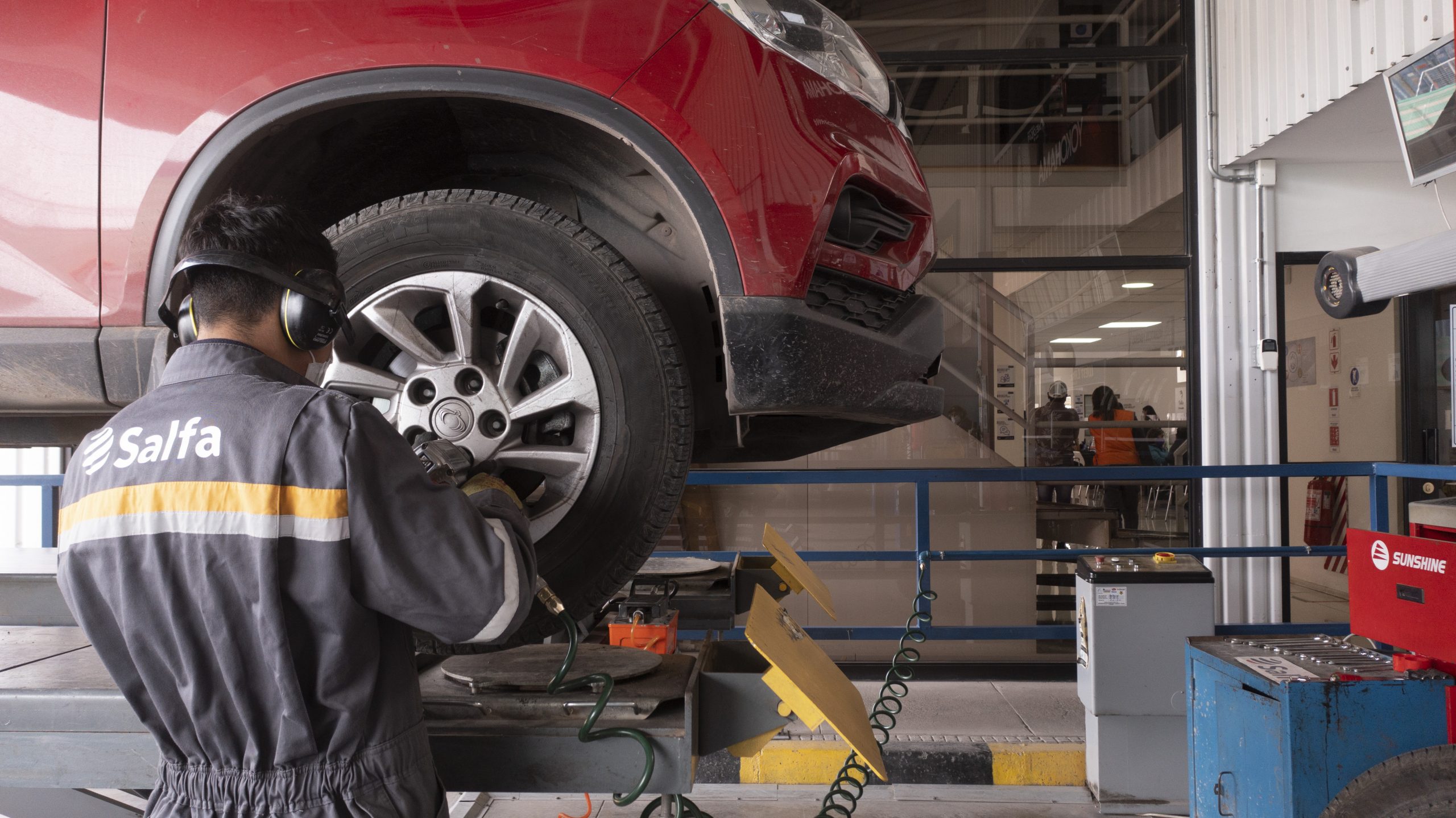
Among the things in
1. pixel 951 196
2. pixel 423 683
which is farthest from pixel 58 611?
pixel 951 196

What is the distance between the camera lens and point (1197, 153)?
4797 mm

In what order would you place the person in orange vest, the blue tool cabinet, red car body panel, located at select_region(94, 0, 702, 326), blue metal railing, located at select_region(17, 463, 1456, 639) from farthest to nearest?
the person in orange vest → blue metal railing, located at select_region(17, 463, 1456, 639) → the blue tool cabinet → red car body panel, located at select_region(94, 0, 702, 326)

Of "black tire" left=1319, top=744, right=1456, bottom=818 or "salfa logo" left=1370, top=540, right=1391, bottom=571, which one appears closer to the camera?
"black tire" left=1319, top=744, right=1456, bottom=818

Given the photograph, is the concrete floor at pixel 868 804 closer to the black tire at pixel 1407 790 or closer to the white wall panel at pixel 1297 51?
the black tire at pixel 1407 790

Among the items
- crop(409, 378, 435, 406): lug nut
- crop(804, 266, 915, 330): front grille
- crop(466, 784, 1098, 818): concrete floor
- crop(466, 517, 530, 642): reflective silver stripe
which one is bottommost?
crop(466, 784, 1098, 818): concrete floor

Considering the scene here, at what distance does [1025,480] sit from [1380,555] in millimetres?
1875

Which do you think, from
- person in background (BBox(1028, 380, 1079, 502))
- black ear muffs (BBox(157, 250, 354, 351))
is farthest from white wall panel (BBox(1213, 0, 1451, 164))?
black ear muffs (BBox(157, 250, 354, 351))

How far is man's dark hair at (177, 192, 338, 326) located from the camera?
1.17 metres

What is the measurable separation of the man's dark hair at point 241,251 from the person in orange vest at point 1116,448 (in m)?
4.47

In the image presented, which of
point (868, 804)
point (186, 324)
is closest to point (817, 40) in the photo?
point (186, 324)

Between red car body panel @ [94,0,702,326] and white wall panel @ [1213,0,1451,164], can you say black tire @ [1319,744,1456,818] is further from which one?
white wall panel @ [1213,0,1451,164]

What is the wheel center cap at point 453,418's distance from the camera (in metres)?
1.55

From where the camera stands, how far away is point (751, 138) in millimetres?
1490

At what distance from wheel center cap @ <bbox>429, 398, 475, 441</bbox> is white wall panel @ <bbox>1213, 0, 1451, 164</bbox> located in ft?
12.3
